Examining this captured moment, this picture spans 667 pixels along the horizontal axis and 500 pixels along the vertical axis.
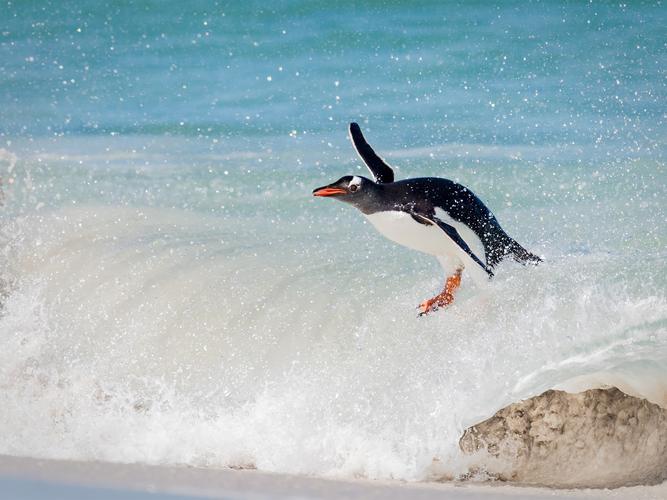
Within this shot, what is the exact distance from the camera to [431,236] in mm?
3248

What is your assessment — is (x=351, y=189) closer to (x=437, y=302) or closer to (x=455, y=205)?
(x=455, y=205)

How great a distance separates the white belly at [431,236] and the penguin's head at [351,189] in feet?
0.27

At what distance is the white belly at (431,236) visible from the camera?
3.23 m

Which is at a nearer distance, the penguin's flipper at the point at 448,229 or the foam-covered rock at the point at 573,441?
the penguin's flipper at the point at 448,229

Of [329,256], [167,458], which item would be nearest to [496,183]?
[329,256]

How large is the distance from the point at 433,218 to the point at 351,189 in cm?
30

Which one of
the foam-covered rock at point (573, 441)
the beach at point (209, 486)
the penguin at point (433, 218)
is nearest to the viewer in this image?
the beach at point (209, 486)

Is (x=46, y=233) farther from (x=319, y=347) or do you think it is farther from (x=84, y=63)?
(x=319, y=347)

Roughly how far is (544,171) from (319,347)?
1193 mm

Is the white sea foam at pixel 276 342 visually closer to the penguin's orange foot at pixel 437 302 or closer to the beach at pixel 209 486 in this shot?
the penguin's orange foot at pixel 437 302

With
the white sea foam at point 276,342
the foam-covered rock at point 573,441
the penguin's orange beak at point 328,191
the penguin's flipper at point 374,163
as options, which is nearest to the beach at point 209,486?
the foam-covered rock at point 573,441

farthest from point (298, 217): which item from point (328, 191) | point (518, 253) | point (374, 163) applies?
point (518, 253)

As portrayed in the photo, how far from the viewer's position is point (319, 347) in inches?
157

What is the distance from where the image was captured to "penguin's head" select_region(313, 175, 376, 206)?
316cm
